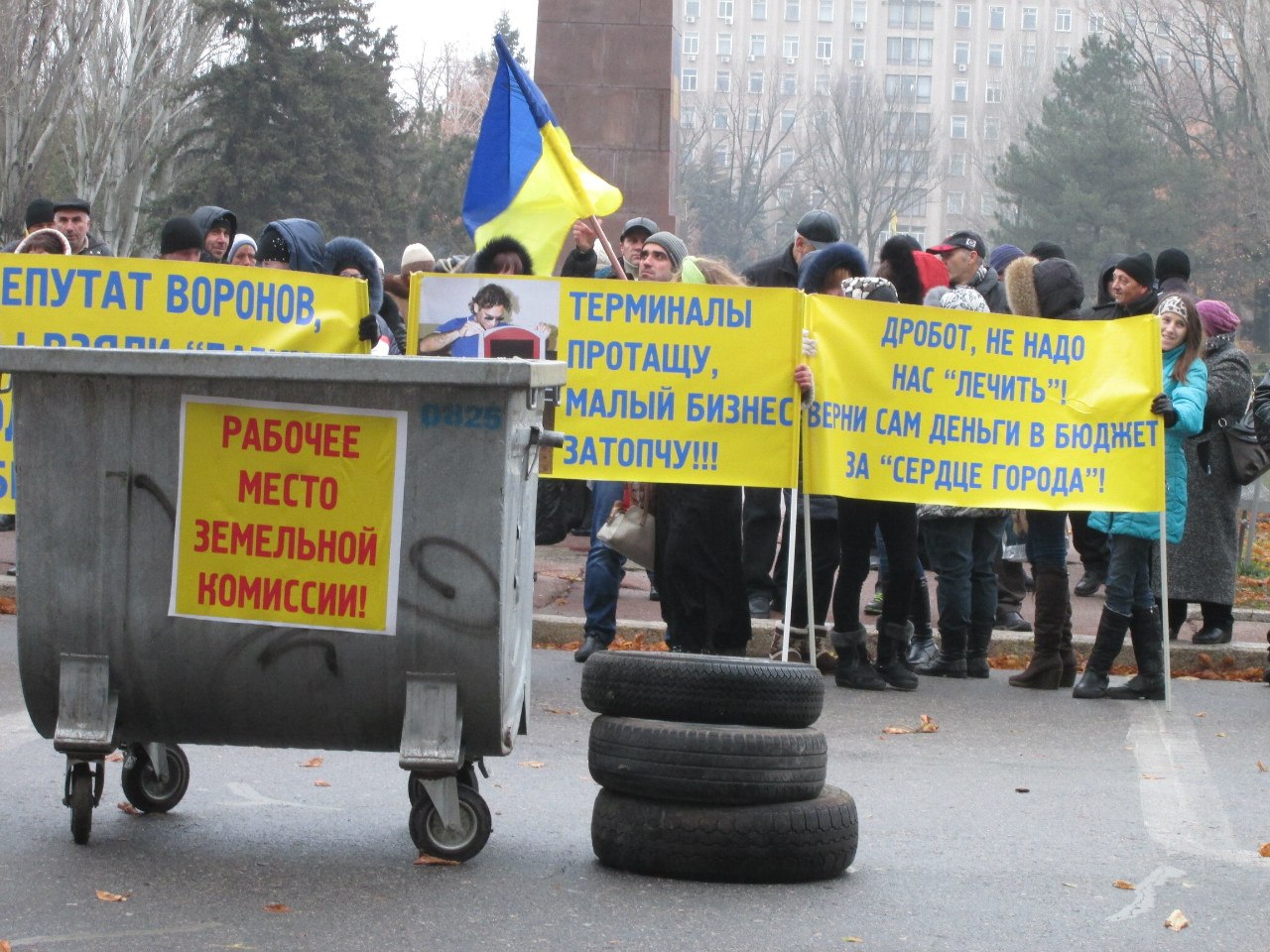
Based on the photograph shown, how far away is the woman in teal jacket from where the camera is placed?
8016 mm

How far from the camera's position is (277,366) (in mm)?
4543

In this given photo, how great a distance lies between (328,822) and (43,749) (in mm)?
1379

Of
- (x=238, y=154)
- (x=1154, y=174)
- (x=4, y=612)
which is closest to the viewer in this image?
(x=4, y=612)

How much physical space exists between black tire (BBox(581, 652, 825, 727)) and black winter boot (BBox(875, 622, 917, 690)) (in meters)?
3.26

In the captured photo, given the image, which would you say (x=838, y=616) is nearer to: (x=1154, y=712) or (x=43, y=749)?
(x=1154, y=712)

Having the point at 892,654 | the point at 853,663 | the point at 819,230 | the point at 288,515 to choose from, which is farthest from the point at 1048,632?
the point at 288,515

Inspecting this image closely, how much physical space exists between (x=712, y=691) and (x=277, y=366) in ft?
4.60

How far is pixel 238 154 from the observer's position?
43.6m

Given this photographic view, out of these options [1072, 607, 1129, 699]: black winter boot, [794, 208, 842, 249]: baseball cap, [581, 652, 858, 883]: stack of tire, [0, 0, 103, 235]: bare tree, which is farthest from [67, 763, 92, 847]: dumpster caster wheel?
[0, 0, 103, 235]: bare tree

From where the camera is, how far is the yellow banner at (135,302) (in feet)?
25.7

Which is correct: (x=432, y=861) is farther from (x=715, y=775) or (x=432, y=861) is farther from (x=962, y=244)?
(x=962, y=244)

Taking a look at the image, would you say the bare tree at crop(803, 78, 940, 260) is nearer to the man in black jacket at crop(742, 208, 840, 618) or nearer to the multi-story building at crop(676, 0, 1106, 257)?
the multi-story building at crop(676, 0, 1106, 257)

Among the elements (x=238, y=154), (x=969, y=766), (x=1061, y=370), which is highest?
(x=238, y=154)

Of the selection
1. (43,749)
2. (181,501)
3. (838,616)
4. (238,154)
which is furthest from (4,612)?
(238,154)
